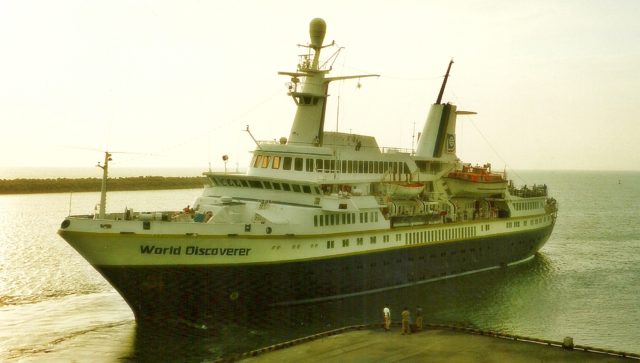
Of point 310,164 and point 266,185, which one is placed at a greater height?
point 310,164

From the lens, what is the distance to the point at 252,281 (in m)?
27.4

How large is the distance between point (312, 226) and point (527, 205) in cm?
2703

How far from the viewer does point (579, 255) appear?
54.8 metres

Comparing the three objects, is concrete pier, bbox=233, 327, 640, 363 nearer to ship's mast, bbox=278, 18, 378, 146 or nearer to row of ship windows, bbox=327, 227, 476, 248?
row of ship windows, bbox=327, 227, 476, 248

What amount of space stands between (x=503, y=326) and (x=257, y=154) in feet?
58.5

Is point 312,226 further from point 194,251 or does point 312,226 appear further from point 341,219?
point 194,251

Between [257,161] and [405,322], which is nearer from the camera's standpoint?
[405,322]

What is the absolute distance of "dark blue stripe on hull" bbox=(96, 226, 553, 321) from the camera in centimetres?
2550

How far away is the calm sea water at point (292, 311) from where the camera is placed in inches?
987

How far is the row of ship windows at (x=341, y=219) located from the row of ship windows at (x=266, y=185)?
168 centimetres

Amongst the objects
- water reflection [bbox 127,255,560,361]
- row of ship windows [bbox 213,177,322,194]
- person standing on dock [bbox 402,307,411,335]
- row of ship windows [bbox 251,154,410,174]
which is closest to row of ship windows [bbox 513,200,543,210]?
water reflection [bbox 127,255,560,361]

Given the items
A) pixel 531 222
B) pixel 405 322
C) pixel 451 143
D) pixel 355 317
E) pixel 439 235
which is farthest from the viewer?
pixel 531 222

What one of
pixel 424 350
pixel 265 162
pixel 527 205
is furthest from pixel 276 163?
pixel 527 205

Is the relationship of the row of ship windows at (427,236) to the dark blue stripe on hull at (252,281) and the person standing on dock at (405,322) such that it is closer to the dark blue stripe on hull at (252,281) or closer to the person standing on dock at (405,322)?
the dark blue stripe on hull at (252,281)
